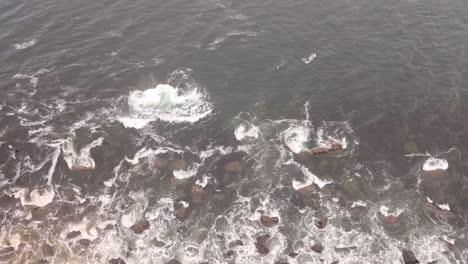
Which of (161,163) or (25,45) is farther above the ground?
(25,45)

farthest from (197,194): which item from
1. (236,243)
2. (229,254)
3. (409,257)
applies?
(409,257)

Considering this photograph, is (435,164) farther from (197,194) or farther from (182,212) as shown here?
(182,212)

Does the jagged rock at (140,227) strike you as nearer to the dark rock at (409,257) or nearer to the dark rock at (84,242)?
the dark rock at (84,242)

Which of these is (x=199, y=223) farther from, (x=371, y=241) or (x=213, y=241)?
(x=371, y=241)

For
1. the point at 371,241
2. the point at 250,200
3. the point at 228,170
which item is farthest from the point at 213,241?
the point at 371,241

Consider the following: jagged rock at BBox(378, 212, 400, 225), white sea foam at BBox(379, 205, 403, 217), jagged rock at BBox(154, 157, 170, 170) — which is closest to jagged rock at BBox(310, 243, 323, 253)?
jagged rock at BBox(378, 212, 400, 225)

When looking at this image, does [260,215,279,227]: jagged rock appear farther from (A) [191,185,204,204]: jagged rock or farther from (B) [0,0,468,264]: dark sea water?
(A) [191,185,204,204]: jagged rock

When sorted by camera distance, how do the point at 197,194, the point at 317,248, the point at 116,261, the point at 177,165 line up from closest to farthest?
the point at 116,261 → the point at 317,248 → the point at 197,194 → the point at 177,165
